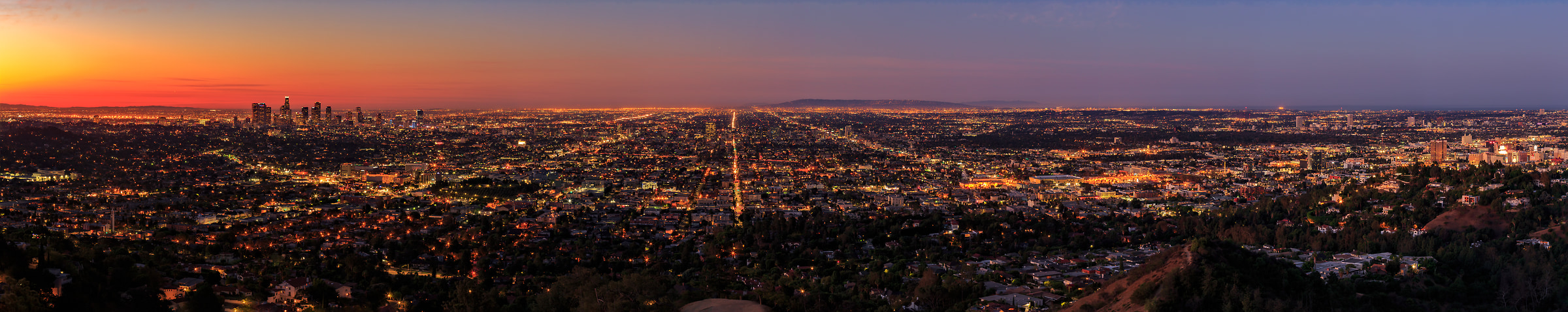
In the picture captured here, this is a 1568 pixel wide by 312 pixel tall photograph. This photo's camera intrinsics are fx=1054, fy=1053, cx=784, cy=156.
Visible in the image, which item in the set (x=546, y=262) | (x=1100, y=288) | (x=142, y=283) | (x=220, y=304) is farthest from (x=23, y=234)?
(x=1100, y=288)

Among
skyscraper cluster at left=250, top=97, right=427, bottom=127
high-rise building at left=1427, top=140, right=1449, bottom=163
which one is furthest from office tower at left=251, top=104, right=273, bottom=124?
high-rise building at left=1427, top=140, right=1449, bottom=163

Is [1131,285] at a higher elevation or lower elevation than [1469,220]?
lower

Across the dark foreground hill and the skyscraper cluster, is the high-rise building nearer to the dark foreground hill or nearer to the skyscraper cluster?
the dark foreground hill

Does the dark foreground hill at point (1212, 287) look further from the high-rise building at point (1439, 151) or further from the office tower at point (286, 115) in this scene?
the office tower at point (286, 115)

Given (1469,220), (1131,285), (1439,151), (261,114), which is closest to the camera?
(1131,285)

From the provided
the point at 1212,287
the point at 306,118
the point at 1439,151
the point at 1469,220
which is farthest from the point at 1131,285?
the point at 306,118

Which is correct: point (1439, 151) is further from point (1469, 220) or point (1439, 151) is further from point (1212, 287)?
point (1212, 287)

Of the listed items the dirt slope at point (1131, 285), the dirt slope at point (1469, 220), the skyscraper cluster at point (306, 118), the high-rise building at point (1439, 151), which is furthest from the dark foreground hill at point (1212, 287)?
the skyscraper cluster at point (306, 118)
